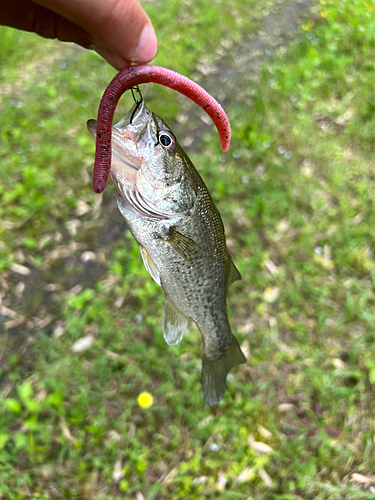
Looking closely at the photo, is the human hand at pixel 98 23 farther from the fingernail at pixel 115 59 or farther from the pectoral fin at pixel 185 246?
the pectoral fin at pixel 185 246

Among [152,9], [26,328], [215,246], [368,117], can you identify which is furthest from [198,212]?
[152,9]

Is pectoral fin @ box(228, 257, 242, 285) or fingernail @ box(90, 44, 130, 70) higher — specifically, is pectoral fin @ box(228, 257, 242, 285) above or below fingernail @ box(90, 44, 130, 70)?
below

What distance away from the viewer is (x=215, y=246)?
73.8 inches

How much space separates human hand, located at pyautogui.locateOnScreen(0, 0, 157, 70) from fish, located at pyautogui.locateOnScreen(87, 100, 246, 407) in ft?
1.84

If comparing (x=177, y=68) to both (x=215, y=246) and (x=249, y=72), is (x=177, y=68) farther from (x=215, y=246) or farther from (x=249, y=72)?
(x=215, y=246)

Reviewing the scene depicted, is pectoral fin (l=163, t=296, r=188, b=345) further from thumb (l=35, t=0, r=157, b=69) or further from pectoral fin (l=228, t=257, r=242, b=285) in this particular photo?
thumb (l=35, t=0, r=157, b=69)

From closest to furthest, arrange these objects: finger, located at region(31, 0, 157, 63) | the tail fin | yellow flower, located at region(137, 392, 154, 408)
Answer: finger, located at region(31, 0, 157, 63), the tail fin, yellow flower, located at region(137, 392, 154, 408)

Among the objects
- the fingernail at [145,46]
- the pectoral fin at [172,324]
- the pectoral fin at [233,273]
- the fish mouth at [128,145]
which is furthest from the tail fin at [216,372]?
the fingernail at [145,46]

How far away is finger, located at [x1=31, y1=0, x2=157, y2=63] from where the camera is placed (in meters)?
1.62

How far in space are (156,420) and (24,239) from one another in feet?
7.73

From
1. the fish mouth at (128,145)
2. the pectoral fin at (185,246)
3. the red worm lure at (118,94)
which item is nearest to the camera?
the red worm lure at (118,94)

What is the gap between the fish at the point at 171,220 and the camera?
156 cm

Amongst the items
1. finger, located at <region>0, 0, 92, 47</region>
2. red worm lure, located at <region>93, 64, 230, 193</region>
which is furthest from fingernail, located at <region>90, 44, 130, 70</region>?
red worm lure, located at <region>93, 64, 230, 193</region>

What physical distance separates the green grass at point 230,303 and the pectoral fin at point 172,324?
1.27 m
